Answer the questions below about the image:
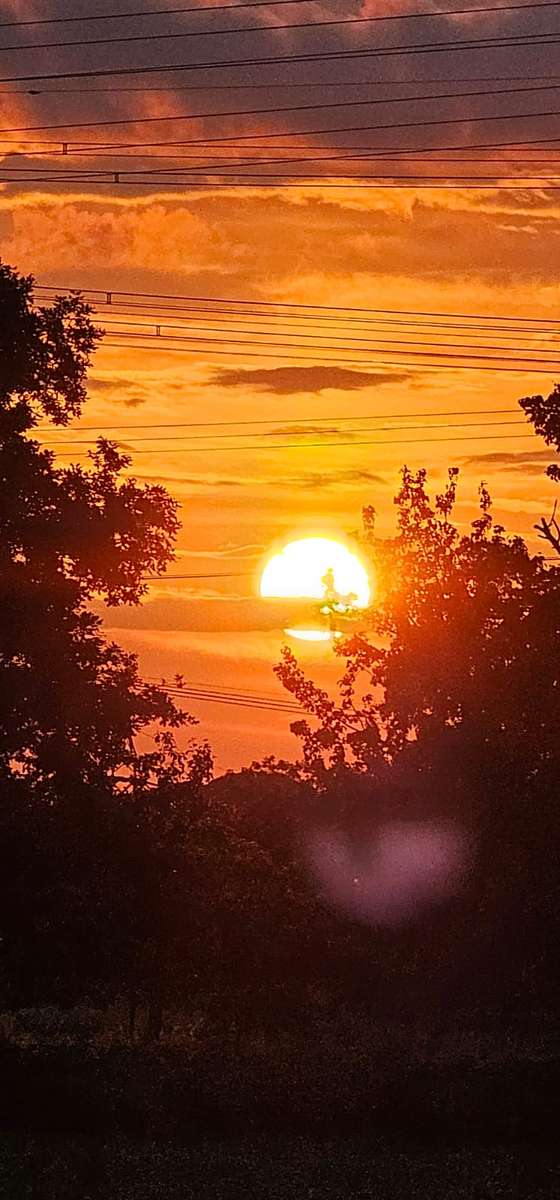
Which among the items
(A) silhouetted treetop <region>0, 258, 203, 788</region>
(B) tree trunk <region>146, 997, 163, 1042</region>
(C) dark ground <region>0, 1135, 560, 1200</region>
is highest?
(A) silhouetted treetop <region>0, 258, 203, 788</region>

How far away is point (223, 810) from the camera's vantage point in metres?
52.9

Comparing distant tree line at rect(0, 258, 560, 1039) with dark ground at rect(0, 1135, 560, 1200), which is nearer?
dark ground at rect(0, 1135, 560, 1200)

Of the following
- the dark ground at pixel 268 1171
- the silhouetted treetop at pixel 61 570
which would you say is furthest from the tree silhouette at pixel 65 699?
the dark ground at pixel 268 1171

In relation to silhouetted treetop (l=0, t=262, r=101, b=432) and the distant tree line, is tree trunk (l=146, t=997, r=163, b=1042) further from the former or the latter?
silhouetted treetop (l=0, t=262, r=101, b=432)

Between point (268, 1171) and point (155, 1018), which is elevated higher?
point (155, 1018)

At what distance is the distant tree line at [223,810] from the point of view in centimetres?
4381

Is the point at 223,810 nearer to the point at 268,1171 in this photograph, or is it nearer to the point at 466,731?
the point at 466,731

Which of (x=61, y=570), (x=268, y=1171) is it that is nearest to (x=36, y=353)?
(x=61, y=570)

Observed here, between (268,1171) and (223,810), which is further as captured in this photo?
(223,810)

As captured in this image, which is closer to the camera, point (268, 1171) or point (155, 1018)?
point (268, 1171)

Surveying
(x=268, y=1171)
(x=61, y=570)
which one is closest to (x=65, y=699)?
(x=61, y=570)

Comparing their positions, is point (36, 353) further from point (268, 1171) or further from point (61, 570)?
point (268, 1171)

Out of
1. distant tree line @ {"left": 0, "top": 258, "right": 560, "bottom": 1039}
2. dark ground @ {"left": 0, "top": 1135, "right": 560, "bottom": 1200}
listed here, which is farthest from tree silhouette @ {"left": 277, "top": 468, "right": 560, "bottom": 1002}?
dark ground @ {"left": 0, "top": 1135, "right": 560, "bottom": 1200}

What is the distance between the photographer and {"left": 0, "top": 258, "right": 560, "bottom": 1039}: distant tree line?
4381 cm
